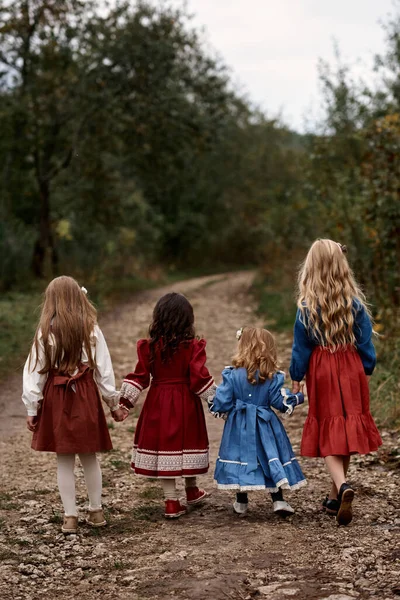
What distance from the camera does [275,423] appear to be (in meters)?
5.39

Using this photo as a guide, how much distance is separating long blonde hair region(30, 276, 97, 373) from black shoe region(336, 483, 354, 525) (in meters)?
1.80

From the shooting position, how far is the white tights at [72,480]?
523 centimetres

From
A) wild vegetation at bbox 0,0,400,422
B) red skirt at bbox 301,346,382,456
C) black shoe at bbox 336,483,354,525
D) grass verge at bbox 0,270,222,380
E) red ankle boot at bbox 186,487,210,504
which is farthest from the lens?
wild vegetation at bbox 0,0,400,422

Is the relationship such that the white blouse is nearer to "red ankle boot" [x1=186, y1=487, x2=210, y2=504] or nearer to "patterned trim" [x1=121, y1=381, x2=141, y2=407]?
"patterned trim" [x1=121, y1=381, x2=141, y2=407]

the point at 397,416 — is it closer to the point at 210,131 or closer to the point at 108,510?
the point at 108,510

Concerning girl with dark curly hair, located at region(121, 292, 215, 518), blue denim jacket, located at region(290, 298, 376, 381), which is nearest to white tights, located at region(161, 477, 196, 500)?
girl with dark curly hair, located at region(121, 292, 215, 518)

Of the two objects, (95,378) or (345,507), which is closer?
(345,507)

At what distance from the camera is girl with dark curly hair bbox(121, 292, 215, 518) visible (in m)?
5.45

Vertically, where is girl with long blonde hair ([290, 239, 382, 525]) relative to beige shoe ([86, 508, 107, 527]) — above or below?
Result: above

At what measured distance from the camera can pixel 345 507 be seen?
4.95 metres

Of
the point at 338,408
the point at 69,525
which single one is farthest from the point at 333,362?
the point at 69,525

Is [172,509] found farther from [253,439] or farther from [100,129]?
[100,129]

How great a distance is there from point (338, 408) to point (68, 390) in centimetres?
178

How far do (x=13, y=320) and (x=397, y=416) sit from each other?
8615mm
